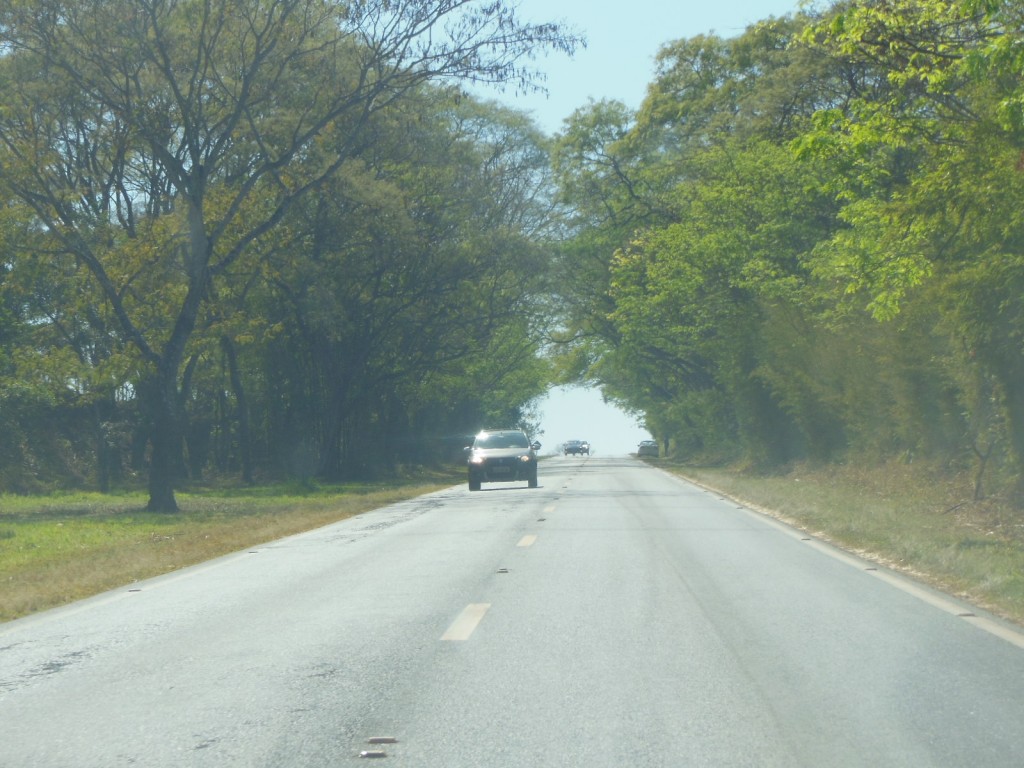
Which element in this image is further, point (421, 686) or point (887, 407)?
point (887, 407)

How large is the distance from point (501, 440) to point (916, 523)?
1933cm

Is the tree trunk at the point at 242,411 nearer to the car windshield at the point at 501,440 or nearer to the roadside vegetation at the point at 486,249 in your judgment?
the roadside vegetation at the point at 486,249

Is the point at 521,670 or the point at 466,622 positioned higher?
the point at 466,622

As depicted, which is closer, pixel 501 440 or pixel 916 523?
pixel 916 523

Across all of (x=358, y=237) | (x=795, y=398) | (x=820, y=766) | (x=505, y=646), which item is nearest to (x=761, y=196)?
Answer: (x=795, y=398)

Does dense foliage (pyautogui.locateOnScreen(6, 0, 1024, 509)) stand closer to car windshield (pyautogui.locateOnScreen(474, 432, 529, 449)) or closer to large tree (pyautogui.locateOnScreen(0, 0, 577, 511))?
large tree (pyautogui.locateOnScreen(0, 0, 577, 511))

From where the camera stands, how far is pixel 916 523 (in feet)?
58.2

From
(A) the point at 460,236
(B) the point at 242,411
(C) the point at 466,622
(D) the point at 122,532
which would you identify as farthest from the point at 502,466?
(C) the point at 466,622

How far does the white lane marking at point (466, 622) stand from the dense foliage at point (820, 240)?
6913 mm

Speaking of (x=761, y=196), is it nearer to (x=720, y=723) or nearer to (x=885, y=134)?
(x=885, y=134)

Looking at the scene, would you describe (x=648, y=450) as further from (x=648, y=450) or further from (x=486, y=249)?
(x=486, y=249)

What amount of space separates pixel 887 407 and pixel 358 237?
20.3 metres

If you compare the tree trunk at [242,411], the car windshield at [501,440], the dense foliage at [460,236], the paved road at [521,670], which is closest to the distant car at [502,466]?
the car windshield at [501,440]

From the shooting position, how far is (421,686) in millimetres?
7312
